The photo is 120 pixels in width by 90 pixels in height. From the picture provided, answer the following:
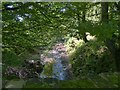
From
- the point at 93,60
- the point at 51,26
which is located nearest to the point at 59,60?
the point at 93,60

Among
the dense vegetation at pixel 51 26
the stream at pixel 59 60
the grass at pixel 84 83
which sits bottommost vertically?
the stream at pixel 59 60

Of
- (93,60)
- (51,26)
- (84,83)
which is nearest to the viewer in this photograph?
(84,83)

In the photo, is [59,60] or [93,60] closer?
[93,60]

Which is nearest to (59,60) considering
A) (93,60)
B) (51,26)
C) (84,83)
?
(93,60)

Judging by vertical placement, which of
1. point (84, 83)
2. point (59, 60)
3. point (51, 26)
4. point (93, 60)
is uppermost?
point (51, 26)

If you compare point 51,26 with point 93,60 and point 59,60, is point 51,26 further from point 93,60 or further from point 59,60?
point 59,60

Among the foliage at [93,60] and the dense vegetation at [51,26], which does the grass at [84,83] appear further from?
the foliage at [93,60]

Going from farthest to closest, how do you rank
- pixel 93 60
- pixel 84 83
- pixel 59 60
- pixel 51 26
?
pixel 59 60
pixel 93 60
pixel 51 26
pixel 84 83

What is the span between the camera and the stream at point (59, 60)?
33.9ft

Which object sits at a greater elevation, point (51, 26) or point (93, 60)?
point (51, 26)

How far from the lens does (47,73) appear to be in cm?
1071

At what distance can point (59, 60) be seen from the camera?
12180 millimetres

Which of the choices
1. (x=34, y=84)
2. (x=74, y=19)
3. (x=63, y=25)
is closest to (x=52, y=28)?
(x=63, y=25)

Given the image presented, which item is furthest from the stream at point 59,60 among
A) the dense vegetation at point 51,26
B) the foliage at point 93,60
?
the dense vegetation at point 51,26
